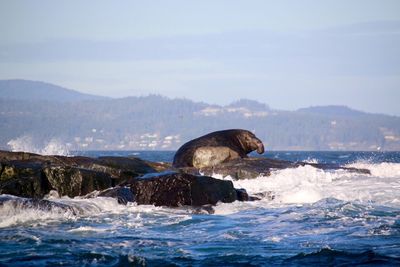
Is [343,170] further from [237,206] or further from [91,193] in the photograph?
[91,193]

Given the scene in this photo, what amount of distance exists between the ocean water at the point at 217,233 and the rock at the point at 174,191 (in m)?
0.42

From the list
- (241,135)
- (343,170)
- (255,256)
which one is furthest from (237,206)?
(241,135)

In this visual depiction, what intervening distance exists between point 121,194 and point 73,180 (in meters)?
1.44

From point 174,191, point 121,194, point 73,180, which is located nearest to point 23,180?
point 73,180

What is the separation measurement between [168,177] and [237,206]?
1.79m

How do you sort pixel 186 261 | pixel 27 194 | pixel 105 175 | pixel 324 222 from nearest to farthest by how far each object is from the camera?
1. pixel 186 261
2. pixel 324 222
3. pixel 27 194
4. pixel 105 175

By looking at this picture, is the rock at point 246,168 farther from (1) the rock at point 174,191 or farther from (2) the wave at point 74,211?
(2) the wave at point 74,211

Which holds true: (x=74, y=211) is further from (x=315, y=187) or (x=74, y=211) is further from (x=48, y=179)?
(x=315, y=187)

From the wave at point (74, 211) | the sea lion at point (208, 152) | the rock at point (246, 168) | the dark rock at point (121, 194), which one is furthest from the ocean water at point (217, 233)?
the sea lion at point (208, 152)

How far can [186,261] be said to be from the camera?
465 inches

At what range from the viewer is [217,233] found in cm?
1460

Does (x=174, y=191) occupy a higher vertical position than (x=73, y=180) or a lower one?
lower

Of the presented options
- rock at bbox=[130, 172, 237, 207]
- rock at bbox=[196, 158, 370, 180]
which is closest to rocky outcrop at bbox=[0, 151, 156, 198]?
rock at bbox=[130, 172, 237, 207]

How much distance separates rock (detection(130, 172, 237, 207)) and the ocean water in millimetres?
417
